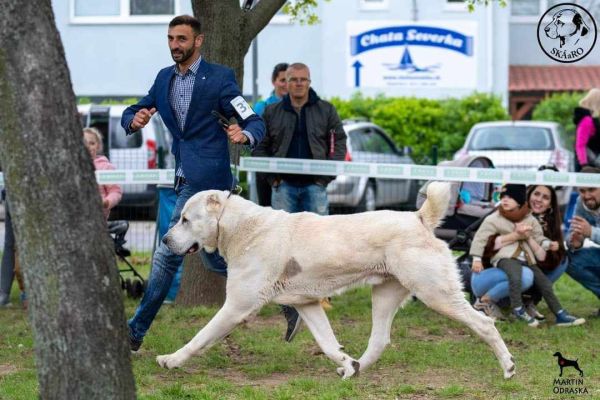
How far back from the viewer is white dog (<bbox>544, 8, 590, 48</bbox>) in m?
10.6

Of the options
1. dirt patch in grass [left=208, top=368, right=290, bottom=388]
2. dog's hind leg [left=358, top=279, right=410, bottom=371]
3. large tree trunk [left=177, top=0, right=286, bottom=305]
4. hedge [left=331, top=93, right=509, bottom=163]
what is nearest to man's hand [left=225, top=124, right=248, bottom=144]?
dog's hind leg [left=358, top=279, right=410, bottom=371]

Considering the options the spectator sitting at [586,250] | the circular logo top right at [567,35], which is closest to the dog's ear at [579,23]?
the circular logo top right at [567,35]

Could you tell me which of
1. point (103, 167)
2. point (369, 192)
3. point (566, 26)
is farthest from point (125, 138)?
point (566, 26)

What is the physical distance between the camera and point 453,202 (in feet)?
33.3

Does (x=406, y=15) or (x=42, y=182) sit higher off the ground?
(x=406, y=15)

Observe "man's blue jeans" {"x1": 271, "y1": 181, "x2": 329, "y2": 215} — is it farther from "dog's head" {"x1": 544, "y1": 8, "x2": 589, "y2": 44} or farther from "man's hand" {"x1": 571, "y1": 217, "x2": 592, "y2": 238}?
"dog's head" {"x1": 544, "y1": 8, "x2": 589, "y2": 44}

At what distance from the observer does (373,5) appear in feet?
90.1

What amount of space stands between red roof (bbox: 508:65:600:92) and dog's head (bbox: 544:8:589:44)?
1788 centimetres

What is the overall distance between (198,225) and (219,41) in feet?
8.74

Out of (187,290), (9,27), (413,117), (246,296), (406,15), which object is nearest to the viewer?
(9,27)

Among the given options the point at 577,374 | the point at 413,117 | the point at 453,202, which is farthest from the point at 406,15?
the point at 577,374

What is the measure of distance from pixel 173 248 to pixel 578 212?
4.12 meters

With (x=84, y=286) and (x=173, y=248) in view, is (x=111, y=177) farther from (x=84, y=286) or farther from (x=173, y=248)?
(x=84, y=286)

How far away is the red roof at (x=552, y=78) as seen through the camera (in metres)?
28.6
